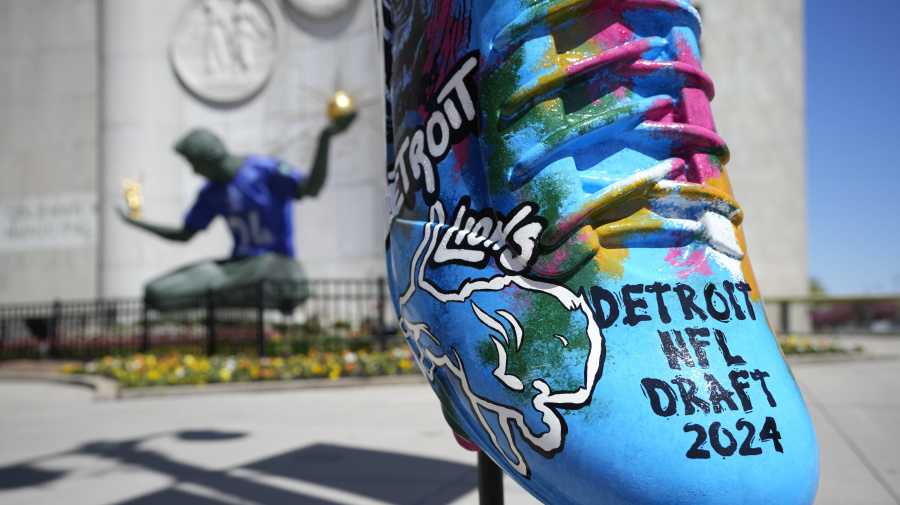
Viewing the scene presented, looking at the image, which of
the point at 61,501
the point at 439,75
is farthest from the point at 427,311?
the point at 61,501

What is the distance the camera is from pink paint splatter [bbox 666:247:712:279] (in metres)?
0.88

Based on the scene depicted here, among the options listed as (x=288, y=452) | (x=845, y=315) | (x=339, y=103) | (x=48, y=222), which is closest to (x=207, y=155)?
(x=339, y=103)

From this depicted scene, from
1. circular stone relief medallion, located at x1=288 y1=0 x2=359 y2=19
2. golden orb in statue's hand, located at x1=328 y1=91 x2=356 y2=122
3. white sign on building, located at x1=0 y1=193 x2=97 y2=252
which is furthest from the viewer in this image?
white sign on building, located at x1=0 y1=193 x2=97 y2=252

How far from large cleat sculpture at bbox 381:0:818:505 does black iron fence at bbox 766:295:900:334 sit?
1603 centimetres

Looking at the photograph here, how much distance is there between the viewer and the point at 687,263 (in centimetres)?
89

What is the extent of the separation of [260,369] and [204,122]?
1161cm

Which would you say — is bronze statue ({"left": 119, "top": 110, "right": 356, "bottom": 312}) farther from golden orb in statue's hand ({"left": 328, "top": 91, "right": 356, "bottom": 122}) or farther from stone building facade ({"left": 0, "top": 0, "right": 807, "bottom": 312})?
golden orb in statue's hand ({"left": 328, "top": 91, "right": 356, "bottom": 122})

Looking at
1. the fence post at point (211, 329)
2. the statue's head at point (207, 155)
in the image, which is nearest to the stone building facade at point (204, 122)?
the statue's head at point (207, 155)

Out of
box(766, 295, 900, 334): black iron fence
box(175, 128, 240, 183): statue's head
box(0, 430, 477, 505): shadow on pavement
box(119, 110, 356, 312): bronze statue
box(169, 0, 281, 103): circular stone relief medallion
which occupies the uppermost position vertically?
box(169, 0, 281, 103): circular stone relief medallion

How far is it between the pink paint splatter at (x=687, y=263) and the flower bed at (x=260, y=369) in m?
6.57

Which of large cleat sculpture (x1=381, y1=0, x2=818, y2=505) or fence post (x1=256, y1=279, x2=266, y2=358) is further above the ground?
large cleat sculpture (x1=381, y1=0, x2=818, y2=505)

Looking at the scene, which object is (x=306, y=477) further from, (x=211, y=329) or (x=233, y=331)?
(x=233, y=331)

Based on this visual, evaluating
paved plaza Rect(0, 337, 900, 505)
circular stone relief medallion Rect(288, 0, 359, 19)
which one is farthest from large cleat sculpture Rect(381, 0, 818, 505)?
circular stone relief medallion Rect(288, 0, 359, 19)

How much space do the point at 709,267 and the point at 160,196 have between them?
17.8m
